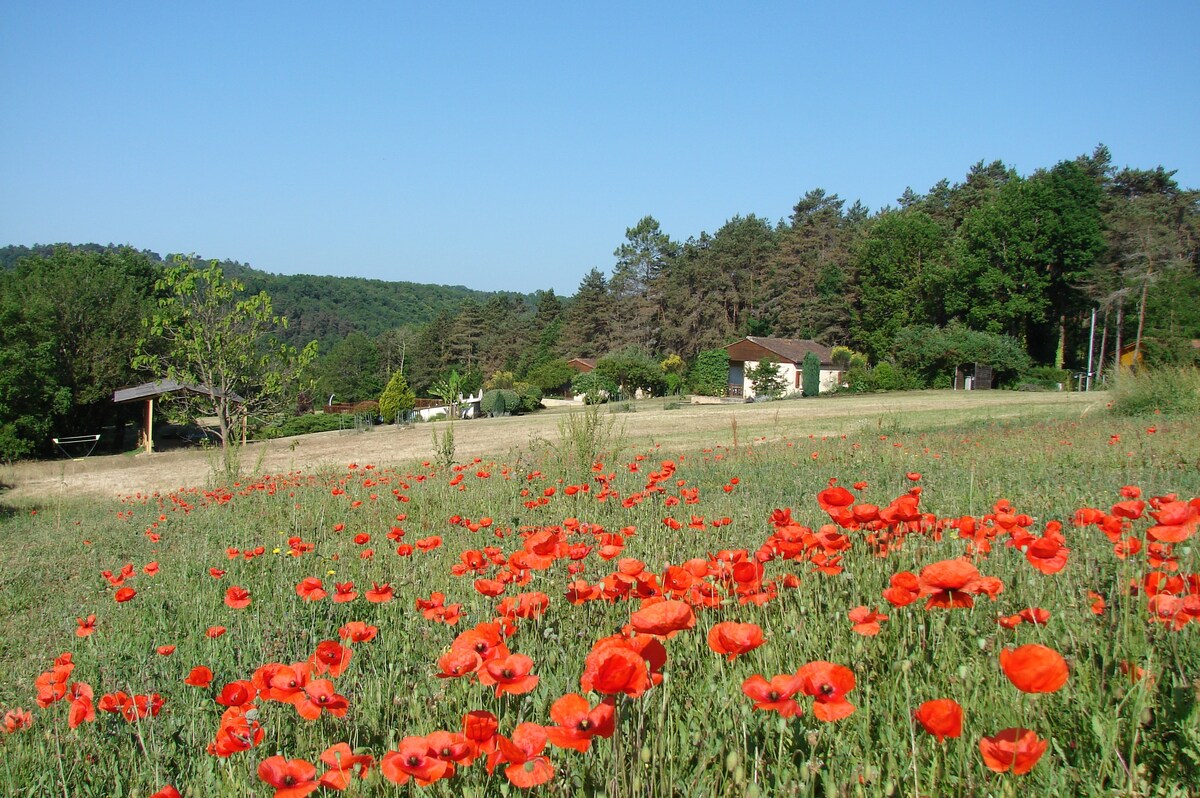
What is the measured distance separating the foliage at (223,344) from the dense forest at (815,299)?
4.60 ft

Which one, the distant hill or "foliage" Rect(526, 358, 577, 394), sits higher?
the distant hill

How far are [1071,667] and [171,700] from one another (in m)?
2.79

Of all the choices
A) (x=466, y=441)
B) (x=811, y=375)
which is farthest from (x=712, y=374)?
(x=466, y=441)

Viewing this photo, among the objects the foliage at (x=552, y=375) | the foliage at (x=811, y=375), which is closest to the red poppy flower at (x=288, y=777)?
the foliage at (x=811, y=375)

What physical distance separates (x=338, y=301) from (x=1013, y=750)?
143 meters

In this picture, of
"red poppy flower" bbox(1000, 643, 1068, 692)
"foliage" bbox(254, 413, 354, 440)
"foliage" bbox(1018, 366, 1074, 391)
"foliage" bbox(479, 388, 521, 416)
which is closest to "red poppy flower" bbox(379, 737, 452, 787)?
"red poppy flower" bbox(1000, 643, 1068, 692)

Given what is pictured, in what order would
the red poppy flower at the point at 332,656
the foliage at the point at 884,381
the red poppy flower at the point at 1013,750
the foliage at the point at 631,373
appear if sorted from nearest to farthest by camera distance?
the red poppy flower at the point at 1013,750 < the red poppy flower at the point at 332,656 < the foliage at the point at 884,381 < the foliage at the point at 631,373

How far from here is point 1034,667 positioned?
110 centimetres

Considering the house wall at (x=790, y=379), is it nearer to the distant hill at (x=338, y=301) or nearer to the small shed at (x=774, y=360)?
the small shed at (x=774, y=360)

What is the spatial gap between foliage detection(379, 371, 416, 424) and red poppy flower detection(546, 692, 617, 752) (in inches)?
1783

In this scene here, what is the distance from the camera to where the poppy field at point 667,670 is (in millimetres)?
1376

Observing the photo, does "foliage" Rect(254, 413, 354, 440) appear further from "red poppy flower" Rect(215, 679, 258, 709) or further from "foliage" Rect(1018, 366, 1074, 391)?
"red poppy flower" Rect(215, 679, 258, 709)

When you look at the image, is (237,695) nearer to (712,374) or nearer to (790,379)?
(712,374)

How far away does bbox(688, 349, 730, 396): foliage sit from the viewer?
5069 centimetres
